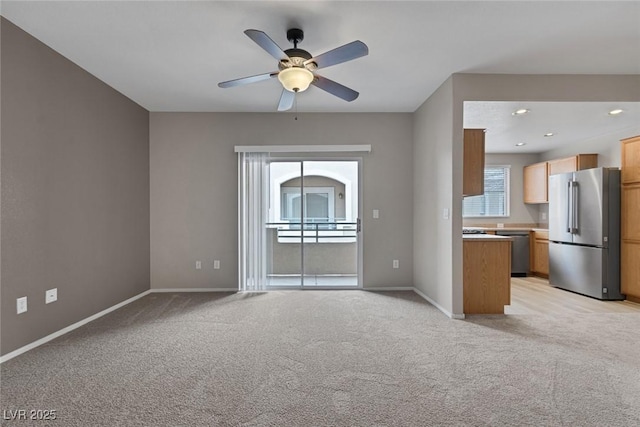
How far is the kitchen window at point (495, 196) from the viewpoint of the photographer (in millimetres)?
6387

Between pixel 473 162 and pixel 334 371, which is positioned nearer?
pixel 334 371

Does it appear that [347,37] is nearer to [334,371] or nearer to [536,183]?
[334,371]

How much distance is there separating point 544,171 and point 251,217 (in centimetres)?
523

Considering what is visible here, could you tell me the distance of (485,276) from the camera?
3.50m

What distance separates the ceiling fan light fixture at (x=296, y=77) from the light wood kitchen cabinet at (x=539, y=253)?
5219 mm

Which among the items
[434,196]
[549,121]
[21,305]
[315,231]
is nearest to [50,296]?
[21,305]

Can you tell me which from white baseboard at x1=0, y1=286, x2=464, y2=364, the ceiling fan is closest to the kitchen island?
white baseboard at x1=0, y1=286, x2=464, y2=364

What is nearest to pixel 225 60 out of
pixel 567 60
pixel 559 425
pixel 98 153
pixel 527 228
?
pixel 98 153

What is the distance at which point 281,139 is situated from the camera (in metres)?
4.59

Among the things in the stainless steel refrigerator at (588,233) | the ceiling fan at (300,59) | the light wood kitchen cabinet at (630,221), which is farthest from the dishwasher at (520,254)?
the ceiling fan at (300,59)

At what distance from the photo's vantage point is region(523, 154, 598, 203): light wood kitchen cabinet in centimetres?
Answer: 514

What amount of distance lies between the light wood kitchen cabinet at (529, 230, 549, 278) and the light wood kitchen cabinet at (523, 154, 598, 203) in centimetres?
65

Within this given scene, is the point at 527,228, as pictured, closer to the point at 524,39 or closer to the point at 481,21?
the point at 524,39

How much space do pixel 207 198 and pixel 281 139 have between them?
134 centimetres
